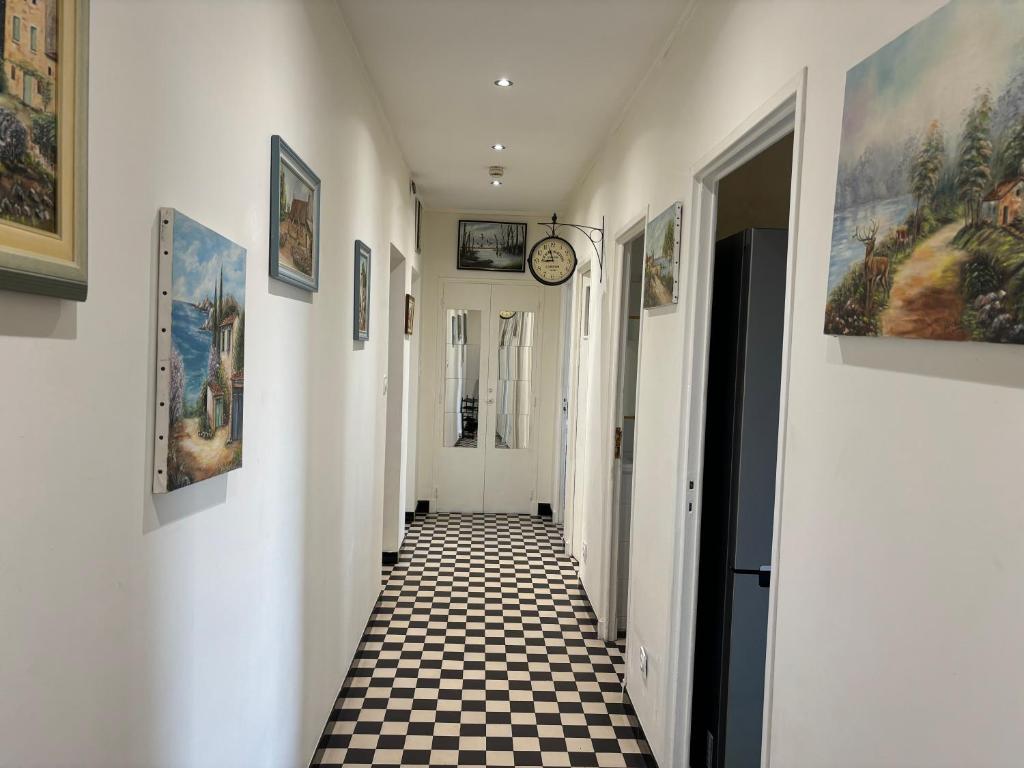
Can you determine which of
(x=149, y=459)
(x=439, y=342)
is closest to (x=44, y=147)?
(x=149, y=459)

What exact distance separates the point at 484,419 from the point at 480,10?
15.2 feet

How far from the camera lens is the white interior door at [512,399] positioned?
689 centimetres

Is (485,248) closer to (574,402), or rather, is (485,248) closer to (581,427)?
(574,402)

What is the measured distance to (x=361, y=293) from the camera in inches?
129

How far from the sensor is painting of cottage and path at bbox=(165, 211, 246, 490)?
130 centimetres

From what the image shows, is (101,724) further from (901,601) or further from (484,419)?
(484,419)

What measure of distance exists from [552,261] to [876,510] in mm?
3975

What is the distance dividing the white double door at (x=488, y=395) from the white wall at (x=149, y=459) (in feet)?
13.7

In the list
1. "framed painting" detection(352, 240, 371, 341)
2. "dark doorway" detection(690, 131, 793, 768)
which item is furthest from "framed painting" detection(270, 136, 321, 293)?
"dark doorway" detection(690, 131, 793, 768)

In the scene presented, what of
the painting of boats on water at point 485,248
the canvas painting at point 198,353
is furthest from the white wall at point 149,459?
the painting of boats on water at point 485,248

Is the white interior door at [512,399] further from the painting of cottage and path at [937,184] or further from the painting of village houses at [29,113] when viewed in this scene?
the painting of village houses at [29,113]

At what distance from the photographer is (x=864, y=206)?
1.29 metres

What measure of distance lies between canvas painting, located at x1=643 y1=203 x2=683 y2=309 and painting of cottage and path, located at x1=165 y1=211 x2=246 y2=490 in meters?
1.61

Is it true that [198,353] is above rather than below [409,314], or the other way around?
below
